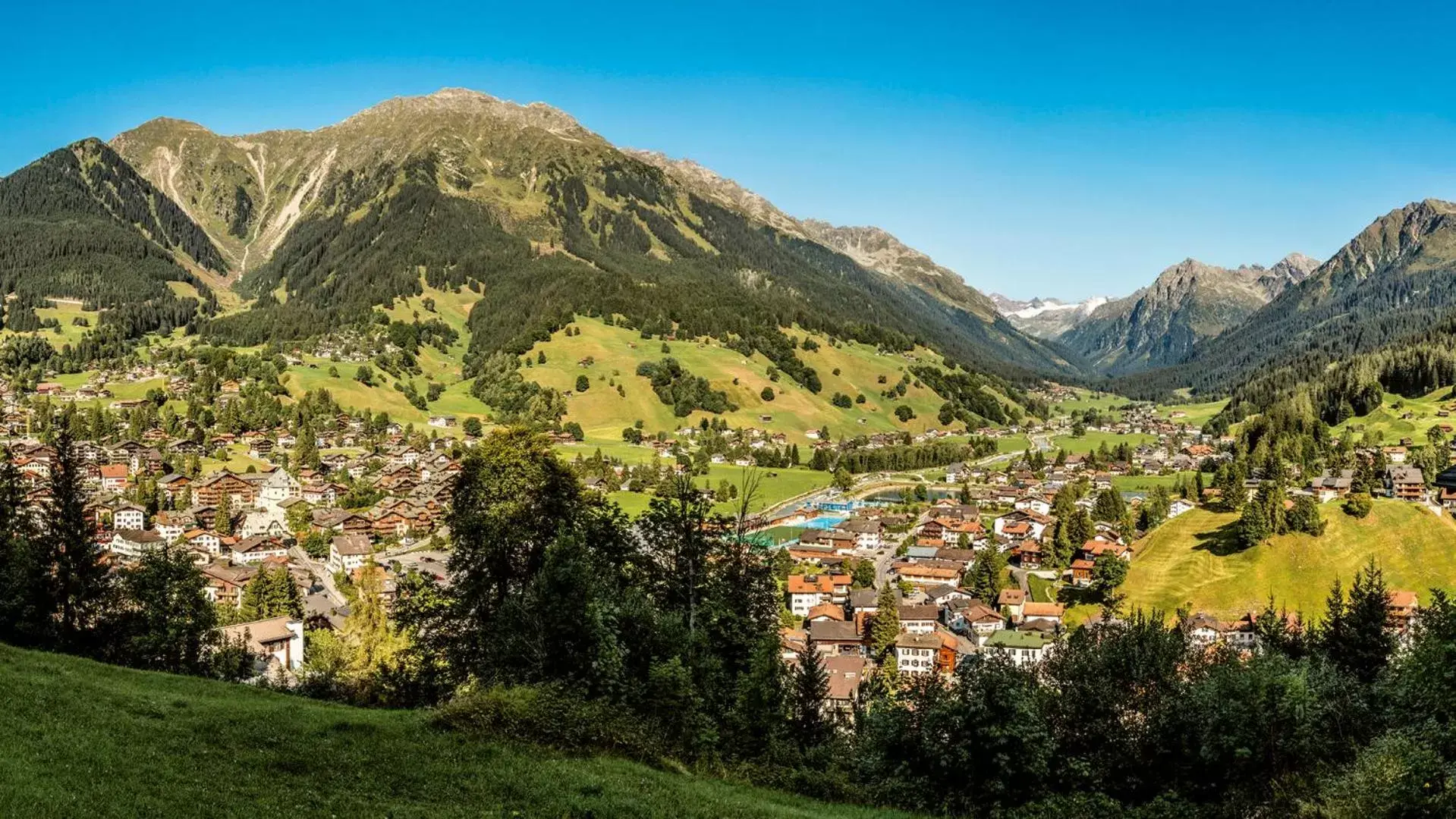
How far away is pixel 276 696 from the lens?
27.5 metres

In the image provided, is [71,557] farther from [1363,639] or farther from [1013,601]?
[1013,601]

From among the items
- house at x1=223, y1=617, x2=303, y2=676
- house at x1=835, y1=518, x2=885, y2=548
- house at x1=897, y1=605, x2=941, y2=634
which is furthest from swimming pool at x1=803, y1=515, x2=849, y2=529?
house at x1=223, y1=617, x2=303, y2=676

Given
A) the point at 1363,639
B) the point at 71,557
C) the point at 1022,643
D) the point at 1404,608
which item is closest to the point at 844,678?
the point at 1022,643

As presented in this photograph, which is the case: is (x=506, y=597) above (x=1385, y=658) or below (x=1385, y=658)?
above

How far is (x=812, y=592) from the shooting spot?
8975 cm

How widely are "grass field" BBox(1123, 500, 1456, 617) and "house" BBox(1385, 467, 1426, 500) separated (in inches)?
1248

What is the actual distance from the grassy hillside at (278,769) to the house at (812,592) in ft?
215

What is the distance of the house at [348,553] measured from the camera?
9706cm

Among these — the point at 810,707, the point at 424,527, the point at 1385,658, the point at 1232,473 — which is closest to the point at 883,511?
the point at 1232,473

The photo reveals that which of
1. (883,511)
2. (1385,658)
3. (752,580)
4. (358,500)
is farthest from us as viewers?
(883,511)

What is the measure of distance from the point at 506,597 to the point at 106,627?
72.8 ft

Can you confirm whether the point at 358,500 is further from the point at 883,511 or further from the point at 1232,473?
the point at 1232,473

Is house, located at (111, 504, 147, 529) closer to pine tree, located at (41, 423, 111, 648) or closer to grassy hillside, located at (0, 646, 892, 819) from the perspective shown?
pine tree, located at (41, 423, 111, 648)

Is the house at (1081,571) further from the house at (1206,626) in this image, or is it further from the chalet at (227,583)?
the chalet at (227,583)
